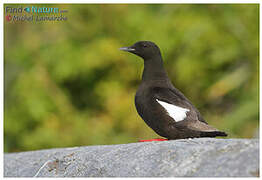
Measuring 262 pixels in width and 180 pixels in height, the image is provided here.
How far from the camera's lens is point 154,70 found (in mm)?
5855

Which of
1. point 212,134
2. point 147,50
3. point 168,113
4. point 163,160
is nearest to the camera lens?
point 163,160

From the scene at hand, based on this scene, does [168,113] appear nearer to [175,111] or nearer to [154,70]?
[175,111]

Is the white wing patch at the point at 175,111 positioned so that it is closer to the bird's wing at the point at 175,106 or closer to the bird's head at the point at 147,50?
the bird's wing at the point at 175,106

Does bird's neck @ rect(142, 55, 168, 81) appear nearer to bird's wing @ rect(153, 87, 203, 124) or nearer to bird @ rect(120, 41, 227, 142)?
bird @ rect(120, 41, 227, 142)

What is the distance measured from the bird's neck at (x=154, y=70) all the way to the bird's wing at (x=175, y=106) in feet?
1.15

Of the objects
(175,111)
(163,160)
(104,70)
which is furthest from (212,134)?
(104,70)

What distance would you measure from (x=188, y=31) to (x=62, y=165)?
8721 mm

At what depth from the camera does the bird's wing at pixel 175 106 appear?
5.23 m

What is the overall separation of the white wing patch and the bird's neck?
21.7 inches

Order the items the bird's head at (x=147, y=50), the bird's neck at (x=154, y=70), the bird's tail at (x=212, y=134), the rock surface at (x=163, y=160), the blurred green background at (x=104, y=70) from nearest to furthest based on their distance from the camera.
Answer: the rock surface at (x=163, y=160)
the bird's tail at (x=212, y=134)
the bird's neck at (x=154, y=70)
the bird's head at (x=147, y=50)
the blurred green background at (x=104, y=70)

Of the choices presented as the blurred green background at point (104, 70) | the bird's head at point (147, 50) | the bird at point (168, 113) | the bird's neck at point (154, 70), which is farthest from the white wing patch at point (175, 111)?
the blurred green background at point (104, 70)

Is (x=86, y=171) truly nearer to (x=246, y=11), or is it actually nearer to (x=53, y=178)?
(x=53, y=178)

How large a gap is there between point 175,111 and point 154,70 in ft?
2.64

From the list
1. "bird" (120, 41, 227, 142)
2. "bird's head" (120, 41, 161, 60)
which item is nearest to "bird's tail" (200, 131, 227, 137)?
"bird" (120, 41, 227, 142)
